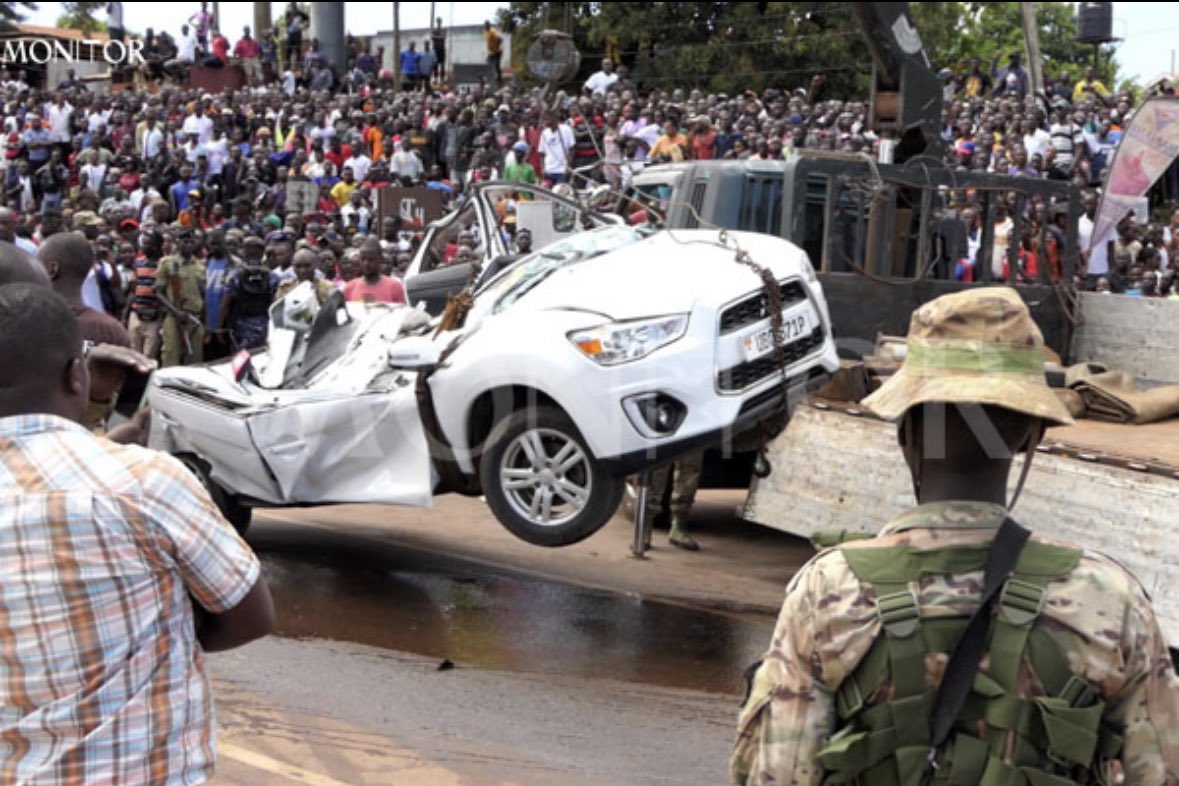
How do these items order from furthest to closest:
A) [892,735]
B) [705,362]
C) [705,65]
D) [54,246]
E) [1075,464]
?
[705,65] → [705,362] → [1075,464] → [54,246] → [892,735]

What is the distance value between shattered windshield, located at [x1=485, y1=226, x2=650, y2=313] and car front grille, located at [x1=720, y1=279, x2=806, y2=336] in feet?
3.24

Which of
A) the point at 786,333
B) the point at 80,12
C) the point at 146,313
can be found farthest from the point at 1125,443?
the point at 80,12

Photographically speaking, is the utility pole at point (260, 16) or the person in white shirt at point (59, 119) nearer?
the person in white shirt at point (59, 119)

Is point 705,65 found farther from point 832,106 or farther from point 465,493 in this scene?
point 465,493

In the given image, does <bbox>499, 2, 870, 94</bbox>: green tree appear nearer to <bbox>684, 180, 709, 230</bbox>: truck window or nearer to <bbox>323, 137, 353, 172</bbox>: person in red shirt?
<bbox>323, 137, 353, 172</bbox>: person in red shirt

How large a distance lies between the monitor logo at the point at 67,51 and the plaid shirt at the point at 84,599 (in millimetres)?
33727

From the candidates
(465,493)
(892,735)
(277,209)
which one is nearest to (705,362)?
(465,493)

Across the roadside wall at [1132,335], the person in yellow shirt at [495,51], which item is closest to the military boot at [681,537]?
the roadside wall at [1132,335]

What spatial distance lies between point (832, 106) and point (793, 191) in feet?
48.3

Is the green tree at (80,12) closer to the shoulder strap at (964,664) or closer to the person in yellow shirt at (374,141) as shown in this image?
the person in yellow shirt at (374,141)

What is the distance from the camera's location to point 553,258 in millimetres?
8633

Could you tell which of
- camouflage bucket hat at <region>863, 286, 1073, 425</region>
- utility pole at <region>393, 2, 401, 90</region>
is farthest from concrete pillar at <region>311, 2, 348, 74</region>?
camouflage bucket hat at <region>863, 286, 1073, 425</region>

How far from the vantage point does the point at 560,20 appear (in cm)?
3922

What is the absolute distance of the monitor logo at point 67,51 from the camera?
36.0 m
